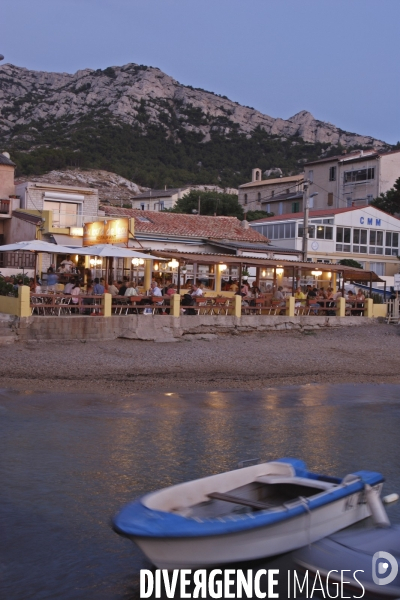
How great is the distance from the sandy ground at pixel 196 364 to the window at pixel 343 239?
22.5 meters

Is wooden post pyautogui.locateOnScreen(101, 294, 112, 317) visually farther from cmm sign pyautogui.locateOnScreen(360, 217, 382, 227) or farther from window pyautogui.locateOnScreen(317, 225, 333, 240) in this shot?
cmm sign pyautogui.locateOnScreen(360, 217, 382, 227)

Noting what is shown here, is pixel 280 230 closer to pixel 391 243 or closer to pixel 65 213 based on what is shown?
pixel 391 243

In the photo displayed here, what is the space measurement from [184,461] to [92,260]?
2033cm

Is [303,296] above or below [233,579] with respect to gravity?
above

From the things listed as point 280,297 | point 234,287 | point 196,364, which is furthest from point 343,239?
point 196,364

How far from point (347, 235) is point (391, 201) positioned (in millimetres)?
11550

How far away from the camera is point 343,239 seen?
47.3m

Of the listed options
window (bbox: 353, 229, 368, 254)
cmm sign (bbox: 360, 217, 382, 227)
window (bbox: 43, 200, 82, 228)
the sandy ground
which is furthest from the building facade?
the sandy ground

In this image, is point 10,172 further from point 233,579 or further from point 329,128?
point 329,128

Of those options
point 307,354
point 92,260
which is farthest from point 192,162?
point 307,354

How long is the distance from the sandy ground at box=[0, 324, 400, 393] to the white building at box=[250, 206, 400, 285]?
21361mm

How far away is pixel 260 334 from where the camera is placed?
26172mm

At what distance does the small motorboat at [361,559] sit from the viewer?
6465 millimetres

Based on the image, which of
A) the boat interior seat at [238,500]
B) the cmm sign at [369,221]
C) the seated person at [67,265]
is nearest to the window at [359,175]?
the cmm sign at [369,221]
